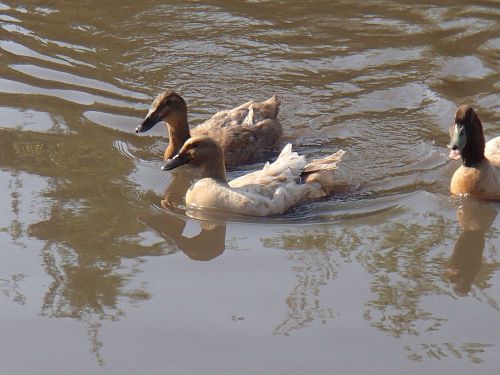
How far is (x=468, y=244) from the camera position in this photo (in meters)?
8.52

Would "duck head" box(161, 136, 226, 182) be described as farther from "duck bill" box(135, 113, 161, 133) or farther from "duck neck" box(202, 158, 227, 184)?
"duck bill" box(135, 113, 161, 133)

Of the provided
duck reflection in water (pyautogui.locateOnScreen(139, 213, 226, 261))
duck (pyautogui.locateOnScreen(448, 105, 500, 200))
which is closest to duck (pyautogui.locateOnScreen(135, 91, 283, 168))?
duck reflection in water (pyautogui.locateOnScreen(139, 213, 226, 261))

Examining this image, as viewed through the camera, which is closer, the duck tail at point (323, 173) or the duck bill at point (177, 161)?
the duck bill at point (177, 161)

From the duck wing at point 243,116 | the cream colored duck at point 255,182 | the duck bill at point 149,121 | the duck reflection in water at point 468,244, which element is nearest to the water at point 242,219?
the duck reflection in water at point 468,244

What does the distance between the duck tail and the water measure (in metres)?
0.21

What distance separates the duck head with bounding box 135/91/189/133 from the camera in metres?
10.5

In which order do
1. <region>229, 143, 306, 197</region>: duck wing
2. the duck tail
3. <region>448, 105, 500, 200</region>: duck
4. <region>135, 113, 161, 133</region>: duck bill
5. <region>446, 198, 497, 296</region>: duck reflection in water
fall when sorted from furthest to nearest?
<region>135, 113, 161, 133</region>: duck bill < the duck tail < <region>448, 105, 500, 200</region>: duck < <region>229, 143, 306, 197</region>: duck wing < <region>446, 198, 497, 296</region>: duck reflection in water

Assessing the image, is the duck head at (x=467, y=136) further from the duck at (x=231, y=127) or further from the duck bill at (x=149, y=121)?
the duck bill at (x=149, y=121)

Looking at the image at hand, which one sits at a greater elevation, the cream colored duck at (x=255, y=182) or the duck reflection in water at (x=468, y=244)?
the cream colored duck at (x=255, y=182)

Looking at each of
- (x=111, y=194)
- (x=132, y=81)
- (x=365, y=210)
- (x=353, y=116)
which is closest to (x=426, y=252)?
(x=365, y=210)

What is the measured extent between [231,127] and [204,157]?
1401 millimetres

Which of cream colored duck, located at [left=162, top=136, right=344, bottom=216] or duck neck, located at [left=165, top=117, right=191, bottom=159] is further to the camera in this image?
duck neck, located at [left=165, top=117, right=191, bottom=159]

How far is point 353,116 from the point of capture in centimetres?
1149

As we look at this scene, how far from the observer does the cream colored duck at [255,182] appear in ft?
30.1
